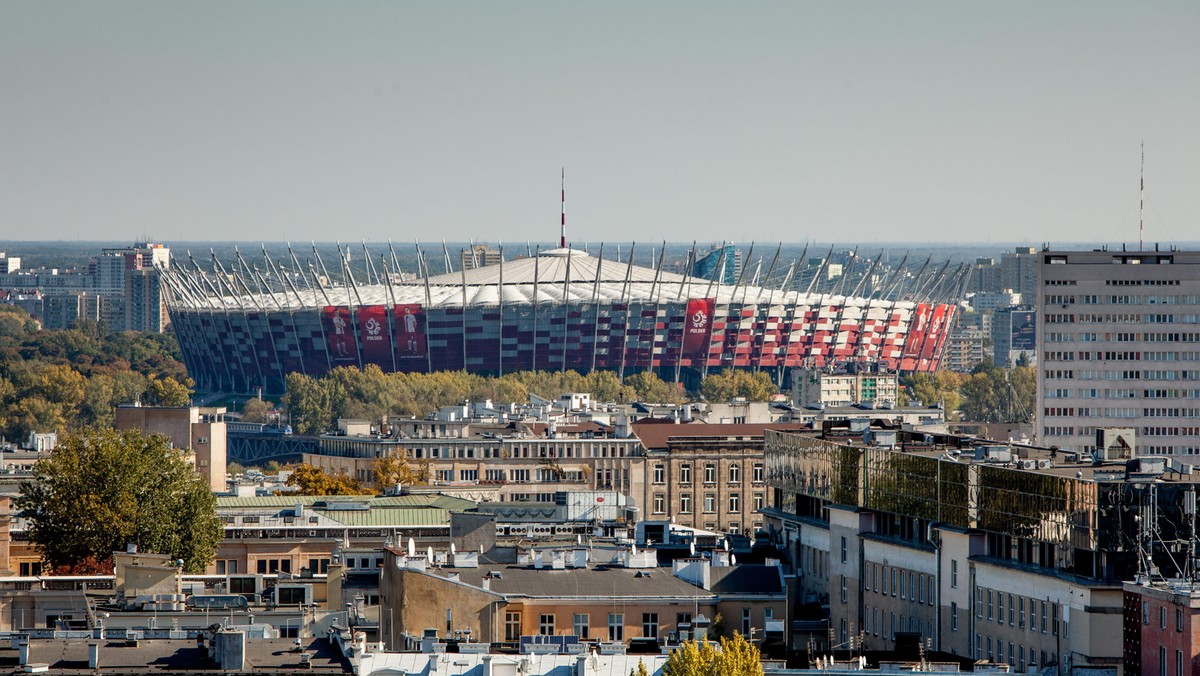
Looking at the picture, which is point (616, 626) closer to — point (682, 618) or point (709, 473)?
point (682, 618)

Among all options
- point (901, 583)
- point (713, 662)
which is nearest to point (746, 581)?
point (901, 583)

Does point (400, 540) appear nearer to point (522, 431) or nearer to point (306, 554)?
point (306, 554)

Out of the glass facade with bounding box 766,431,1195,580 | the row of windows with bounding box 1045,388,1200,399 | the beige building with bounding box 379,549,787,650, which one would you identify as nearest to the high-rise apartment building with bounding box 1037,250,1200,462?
the row of windows with bounding box 1045,388,1200,399

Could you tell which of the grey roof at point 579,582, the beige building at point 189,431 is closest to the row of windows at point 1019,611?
the grey roof at point 579,582

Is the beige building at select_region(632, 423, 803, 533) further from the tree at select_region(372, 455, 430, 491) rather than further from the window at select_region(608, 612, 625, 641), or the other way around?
the window at select_region(608, 612, 625, 641)

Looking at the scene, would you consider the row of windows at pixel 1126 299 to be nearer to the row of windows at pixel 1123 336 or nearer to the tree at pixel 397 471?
the row of windows at pixel 1123 336

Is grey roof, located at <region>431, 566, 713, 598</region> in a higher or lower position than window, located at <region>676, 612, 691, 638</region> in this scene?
higher

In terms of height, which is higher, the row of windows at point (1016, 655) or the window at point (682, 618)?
the window at point (682, 618)
